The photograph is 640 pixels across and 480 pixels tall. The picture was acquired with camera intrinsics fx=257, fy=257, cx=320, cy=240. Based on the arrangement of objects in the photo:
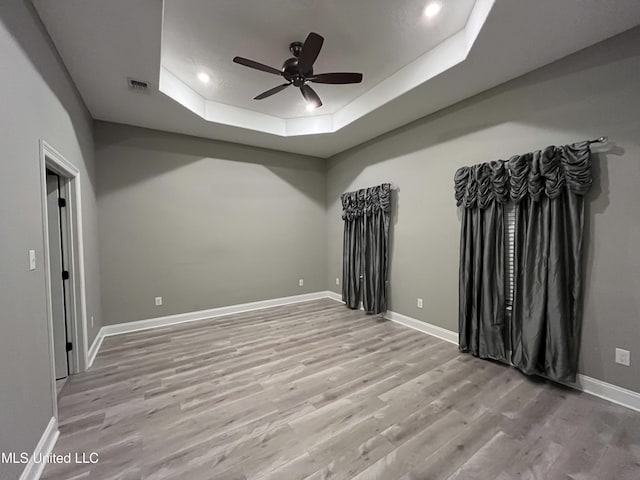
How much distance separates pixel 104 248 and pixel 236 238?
1758mm

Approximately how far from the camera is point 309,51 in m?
2.08

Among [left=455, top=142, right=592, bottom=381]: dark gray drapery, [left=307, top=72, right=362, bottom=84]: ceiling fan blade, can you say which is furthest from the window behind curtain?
[left=307, top=72, right=362, bottom=84]: ceiling fan blade

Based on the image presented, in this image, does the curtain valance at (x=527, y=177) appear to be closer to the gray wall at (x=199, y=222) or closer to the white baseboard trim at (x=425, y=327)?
the white baseboard trim at (x=425, y=327)

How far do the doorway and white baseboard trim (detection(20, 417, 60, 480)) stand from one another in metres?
0.97

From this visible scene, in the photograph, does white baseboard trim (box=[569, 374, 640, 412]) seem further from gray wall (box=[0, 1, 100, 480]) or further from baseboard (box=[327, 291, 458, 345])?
gray wall (box=[0, 1, 100, 480])

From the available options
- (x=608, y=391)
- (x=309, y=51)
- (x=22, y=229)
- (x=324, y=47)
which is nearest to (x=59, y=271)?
(x=22, y=229)

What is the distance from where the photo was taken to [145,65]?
230 centimetres

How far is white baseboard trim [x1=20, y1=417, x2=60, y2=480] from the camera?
138cm

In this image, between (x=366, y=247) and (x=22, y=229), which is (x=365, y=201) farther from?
(x=22, y=229)

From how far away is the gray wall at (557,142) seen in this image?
2000 mm

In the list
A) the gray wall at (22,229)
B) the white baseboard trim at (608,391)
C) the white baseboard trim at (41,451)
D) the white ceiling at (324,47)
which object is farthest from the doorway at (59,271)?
the white baseboard trim at (608,391)

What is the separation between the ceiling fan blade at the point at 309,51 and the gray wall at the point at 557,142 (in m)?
1.94

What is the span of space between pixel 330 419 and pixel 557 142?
10.1ft

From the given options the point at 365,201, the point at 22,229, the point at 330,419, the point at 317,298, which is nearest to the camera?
the point at 22,229
